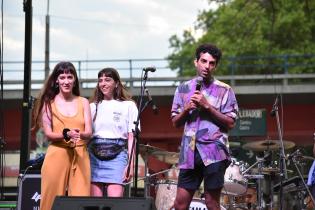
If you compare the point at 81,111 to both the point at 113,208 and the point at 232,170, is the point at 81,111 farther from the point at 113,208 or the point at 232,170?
the point at 232,170

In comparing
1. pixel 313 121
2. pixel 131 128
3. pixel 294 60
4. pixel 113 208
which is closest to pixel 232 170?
pixel 131 128

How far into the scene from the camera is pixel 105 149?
6789 mm

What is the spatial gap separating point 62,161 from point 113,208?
110 centimetres

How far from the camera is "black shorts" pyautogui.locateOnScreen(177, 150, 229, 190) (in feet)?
18.3

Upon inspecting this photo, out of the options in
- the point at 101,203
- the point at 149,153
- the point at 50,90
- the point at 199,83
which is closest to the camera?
the point at 101,203

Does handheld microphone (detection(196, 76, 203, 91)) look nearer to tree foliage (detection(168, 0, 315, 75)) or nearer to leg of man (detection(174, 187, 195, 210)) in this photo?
leg of man (detection(174, 187, 195, 210))

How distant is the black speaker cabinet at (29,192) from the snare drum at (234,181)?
3255mm

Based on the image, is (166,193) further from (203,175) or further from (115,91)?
(203,175)

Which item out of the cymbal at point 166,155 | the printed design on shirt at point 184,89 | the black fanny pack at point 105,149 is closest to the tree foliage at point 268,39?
the cymbal at point 166,155

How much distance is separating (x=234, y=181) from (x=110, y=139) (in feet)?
12.2

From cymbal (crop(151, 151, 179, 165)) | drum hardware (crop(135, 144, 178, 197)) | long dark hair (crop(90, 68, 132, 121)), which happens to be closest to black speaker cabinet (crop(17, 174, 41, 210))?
long dark hair (crop(90, 68, 132, 121))

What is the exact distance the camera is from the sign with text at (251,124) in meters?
21.6

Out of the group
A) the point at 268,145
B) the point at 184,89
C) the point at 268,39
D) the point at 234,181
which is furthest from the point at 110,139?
the point at 268,39

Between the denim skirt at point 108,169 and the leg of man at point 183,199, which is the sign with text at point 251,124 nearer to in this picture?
→ the denim skirt at point 108,169
